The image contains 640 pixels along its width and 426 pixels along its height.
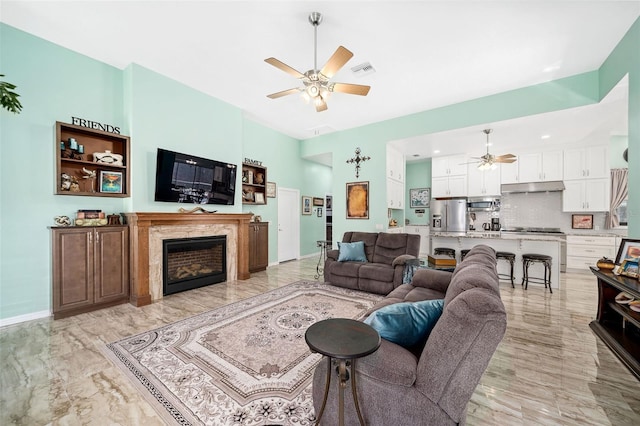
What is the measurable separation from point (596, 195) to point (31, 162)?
9698 mm

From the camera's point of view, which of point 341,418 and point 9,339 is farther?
point 9,339

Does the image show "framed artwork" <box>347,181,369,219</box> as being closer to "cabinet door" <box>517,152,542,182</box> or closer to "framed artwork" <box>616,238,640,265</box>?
"cabinet door" <box>517,152,542,182</box>

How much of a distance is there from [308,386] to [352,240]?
319cm

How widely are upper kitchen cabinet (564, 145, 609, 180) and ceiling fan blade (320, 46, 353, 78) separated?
6.08 m

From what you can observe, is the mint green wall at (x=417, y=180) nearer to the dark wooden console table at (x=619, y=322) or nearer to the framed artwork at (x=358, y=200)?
the framed artwork at (x=358, y=200)

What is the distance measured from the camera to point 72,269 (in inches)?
127

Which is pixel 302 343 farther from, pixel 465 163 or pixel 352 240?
pixel 465 163

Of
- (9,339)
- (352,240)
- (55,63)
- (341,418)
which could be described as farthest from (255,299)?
(55,63)

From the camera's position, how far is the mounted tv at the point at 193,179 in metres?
4.00

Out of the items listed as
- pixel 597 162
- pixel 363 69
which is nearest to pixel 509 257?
pixel 597 162

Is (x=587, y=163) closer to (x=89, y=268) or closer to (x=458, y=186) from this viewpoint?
(x=458, y=186)

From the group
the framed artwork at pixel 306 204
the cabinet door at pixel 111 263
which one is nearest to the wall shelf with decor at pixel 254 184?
the framed artwork at pixel 306 204

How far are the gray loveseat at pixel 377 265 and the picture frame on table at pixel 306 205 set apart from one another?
9.63ft

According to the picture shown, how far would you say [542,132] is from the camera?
16.0 feet
